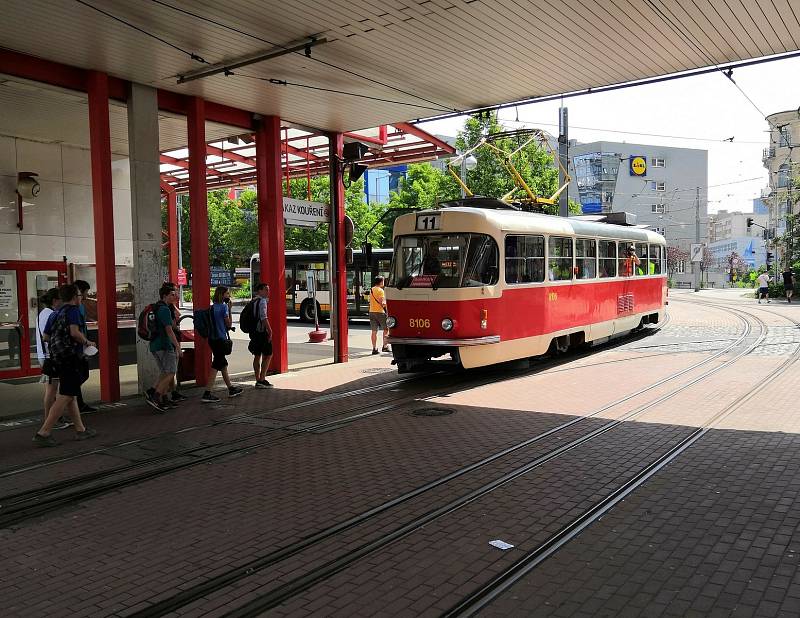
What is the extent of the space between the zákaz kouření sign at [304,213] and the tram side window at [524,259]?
14.6 ft

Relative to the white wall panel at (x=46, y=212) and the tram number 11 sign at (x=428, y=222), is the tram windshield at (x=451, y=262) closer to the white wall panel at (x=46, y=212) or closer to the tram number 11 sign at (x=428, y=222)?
the tram number 11 sign at (x=428, y=222)

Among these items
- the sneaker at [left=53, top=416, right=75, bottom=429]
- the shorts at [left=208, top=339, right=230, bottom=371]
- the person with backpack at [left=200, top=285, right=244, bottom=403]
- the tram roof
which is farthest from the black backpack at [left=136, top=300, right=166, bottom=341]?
the tram roof

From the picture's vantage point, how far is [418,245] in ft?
39.3

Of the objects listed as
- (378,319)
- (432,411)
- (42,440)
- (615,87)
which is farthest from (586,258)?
(42,440)

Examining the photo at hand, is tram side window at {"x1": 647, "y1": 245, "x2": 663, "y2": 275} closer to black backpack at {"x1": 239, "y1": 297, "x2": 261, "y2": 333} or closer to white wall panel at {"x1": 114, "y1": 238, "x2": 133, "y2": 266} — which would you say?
black backpack at {"x1": 239, "y1": 297, "x2": 261, "y2": 333}

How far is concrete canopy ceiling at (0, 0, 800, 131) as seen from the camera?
8.30m

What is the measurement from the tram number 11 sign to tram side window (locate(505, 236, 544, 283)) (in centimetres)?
124

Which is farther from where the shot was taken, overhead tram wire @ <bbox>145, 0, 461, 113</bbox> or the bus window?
the bus window

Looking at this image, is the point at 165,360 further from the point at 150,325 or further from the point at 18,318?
the point at 18,318

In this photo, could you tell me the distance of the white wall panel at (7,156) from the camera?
13.9 meters

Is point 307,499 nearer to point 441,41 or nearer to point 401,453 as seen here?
point 401,453

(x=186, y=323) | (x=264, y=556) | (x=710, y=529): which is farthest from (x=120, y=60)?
(x=186, y=323)

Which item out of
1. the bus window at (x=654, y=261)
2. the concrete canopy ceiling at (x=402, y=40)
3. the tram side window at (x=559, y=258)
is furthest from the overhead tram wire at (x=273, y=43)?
the bus window at (x=654, y=261)

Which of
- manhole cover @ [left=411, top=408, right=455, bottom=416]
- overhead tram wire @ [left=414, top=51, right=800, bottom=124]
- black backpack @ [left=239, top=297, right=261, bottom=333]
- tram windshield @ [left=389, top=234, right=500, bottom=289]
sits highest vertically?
overhead tram wire @ [left=414, top=51, right=800, bottom=124]
